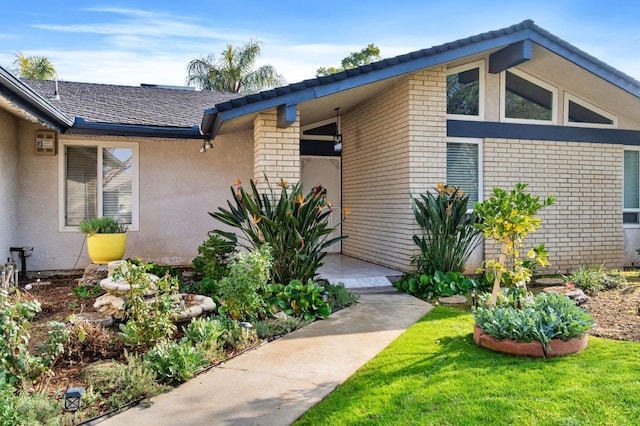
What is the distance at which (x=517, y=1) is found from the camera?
9.07 meters

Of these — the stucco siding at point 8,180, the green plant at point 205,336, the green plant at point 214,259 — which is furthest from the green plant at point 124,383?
the stucco siding at point 8,180

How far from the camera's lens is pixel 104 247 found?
7.73 m

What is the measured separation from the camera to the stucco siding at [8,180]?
763 cm

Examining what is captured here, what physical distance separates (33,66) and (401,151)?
2996cm

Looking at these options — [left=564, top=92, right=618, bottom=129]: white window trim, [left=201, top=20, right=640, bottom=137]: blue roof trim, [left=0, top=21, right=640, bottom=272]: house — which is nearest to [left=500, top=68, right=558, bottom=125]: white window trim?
[left=0, top=21, right=640, bottom=272]: house

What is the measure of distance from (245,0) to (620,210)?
8921mm

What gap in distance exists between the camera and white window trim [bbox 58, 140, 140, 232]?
8.66m

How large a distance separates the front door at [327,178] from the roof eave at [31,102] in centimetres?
534

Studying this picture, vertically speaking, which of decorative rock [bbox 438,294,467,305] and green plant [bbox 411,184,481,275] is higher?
green plant [bbox 411,184,481,275]

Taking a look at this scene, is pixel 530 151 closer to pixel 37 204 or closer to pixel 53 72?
pixel 37 204

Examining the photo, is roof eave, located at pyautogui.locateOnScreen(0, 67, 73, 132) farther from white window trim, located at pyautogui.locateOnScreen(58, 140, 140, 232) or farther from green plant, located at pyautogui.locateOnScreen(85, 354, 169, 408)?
green plant, located at pyautogui.locateOnScreen(85, 354, 169, 408)

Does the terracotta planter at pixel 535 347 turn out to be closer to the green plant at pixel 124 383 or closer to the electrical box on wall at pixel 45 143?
the green plant at pixel 124 383

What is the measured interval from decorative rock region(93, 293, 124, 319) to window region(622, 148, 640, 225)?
1022cm

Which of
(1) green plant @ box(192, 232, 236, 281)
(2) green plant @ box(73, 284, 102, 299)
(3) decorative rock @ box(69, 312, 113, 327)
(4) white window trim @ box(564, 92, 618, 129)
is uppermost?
(4) white window trim @ box(564, 92, 618, 129)
